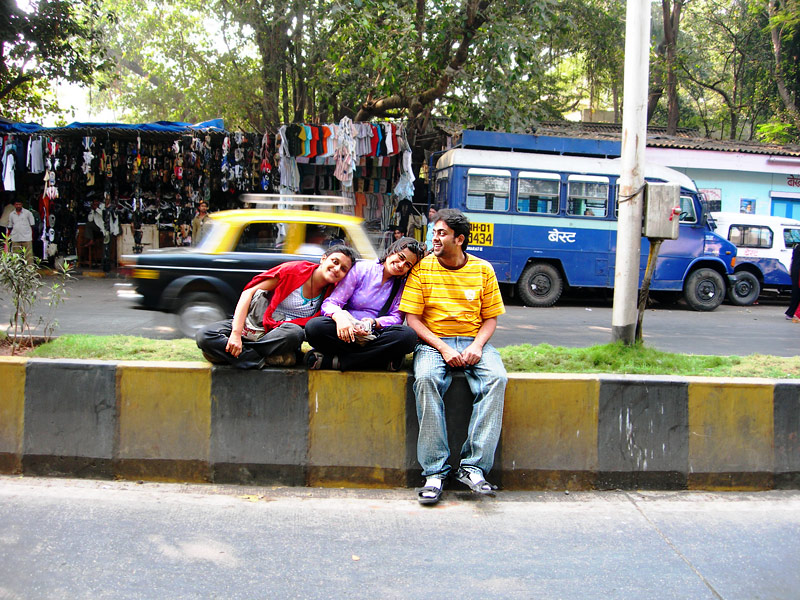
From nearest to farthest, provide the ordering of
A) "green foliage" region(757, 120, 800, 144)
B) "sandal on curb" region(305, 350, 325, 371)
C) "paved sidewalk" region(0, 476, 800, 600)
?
1. "paved sidewalk" region(0, 476, 800, 600)
2. "sandal on curb" region(305, 350, 325, 371)
3. "green foliage" region(757, 120, 800, 144)

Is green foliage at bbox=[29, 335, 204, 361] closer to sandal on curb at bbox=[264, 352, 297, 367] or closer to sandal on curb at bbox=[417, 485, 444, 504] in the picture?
sandal on curb at bbox=[264, 352, 297, 367]

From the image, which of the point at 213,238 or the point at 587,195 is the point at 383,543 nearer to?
the point at 213,238

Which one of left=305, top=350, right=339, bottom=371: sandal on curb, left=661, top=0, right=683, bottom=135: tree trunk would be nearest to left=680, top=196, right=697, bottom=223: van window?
left=661, top=0, right=683, bottom=135: tree trunk

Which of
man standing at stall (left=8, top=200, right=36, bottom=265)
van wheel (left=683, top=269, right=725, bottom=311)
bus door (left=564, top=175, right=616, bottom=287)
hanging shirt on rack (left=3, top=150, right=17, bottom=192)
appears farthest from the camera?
hanging shirt on rack (left=3, top=150, right=17, bottom=192)

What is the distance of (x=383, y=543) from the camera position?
3.37 m

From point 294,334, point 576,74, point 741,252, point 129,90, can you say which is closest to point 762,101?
point 576,74

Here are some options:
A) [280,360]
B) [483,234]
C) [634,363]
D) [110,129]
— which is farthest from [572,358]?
[110,129]

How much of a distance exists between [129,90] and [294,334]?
86.8 feet

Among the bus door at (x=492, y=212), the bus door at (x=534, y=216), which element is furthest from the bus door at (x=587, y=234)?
the bus door at (x=492, y=212)

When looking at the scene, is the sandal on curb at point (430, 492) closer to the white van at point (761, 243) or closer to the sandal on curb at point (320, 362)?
the sandal on curb at point (320, 362)

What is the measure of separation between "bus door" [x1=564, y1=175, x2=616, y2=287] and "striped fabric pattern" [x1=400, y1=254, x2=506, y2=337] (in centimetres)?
981

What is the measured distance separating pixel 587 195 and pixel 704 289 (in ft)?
10.5

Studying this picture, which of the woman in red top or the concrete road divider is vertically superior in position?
the woman in red top

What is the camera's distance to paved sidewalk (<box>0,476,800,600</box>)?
2943 mm
